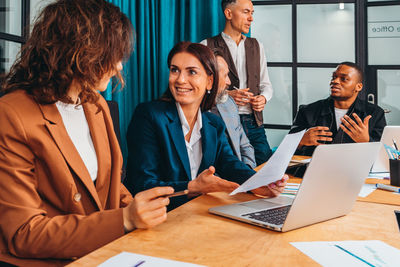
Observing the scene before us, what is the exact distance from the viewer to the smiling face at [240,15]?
3.62 metres

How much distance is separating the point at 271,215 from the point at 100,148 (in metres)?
0.54

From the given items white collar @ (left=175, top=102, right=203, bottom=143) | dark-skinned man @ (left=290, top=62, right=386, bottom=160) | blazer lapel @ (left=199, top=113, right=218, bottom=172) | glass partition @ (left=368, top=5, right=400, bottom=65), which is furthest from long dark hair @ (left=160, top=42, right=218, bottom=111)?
glass partition @ (left=368, top=5, right=400, bottom=65)

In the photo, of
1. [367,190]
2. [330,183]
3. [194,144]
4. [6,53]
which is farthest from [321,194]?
[6,53]

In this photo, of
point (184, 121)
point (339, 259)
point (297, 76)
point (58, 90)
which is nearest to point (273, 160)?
point (339, 259)

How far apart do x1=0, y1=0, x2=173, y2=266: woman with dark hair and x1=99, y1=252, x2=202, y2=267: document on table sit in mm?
149

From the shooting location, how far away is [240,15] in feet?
11.9

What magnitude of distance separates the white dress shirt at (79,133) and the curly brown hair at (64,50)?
3.6 inches

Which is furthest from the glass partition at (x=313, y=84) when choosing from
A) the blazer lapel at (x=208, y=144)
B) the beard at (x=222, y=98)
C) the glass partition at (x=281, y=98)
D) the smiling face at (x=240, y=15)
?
the blazer lapel at (x=208, y=144)

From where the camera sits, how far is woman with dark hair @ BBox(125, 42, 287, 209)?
1576 millimetres

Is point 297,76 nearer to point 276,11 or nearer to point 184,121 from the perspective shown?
point 276,11

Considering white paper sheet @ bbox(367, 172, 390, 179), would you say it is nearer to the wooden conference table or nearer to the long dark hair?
the wooden conference table

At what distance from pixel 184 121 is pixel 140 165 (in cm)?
30

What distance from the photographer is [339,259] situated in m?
0.80

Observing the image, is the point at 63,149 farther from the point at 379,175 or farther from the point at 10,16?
the point at 10,16
